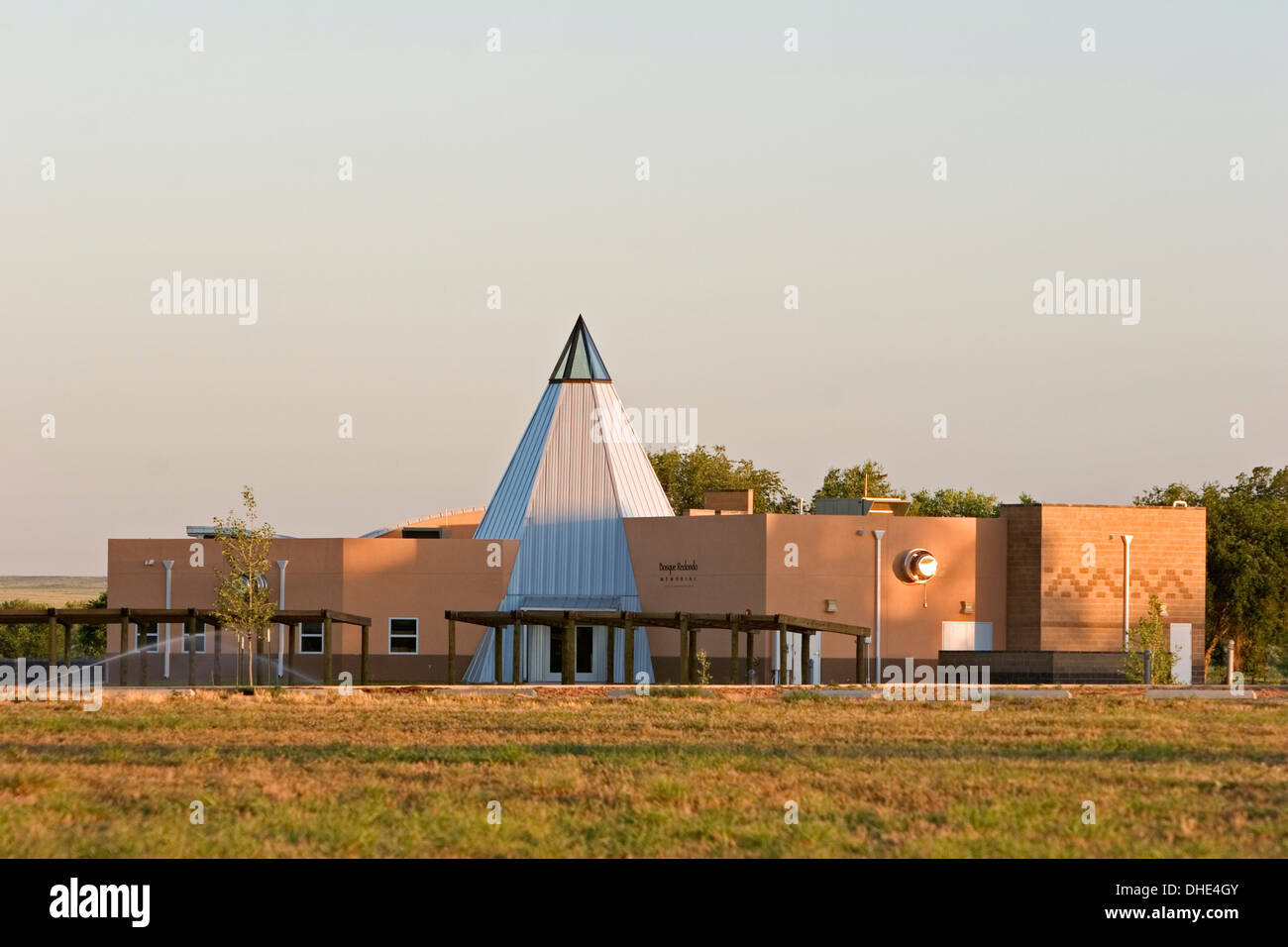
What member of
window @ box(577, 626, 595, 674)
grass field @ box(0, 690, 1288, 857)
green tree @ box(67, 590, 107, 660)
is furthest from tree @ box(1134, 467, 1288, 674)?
green tree @ box(67, 590, 107, 660)

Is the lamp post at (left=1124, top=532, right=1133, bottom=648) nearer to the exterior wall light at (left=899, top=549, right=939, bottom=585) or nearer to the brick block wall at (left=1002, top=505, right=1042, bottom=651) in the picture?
the brick block wall at (left=1002, top=505, right=1042, bottom=651)

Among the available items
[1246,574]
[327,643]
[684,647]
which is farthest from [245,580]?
[1246,574]

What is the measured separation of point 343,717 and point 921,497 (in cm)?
6915

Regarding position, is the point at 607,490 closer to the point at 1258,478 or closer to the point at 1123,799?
the point at 1123,799

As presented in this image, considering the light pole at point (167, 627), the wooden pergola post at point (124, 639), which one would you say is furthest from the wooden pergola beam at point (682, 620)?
the light pole at point (167, 627)

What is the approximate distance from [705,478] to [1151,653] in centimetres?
4668

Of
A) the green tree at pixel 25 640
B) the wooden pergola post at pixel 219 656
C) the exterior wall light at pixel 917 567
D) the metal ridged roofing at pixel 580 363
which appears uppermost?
the metal ridged roofing at pixel 580 363

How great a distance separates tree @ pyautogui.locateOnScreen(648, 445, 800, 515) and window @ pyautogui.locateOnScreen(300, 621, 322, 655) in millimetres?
38193

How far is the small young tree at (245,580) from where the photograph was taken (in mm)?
41438

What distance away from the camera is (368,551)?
1868 inches

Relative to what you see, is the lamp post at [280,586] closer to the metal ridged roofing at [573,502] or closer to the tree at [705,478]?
the metal ridged roofing at [573,502]

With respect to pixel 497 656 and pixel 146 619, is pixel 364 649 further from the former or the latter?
pixel 146 619

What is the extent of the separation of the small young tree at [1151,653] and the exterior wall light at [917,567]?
4994 mm

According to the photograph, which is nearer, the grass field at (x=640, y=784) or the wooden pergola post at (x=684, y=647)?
the grass field at (x=640, y=784)
